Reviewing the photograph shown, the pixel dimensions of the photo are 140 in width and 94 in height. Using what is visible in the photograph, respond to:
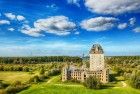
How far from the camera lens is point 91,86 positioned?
9456 centimetres

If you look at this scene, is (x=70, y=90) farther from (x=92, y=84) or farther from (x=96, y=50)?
(x=96, y=50)

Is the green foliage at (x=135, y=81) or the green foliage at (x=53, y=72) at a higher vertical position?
the green foliage at (x=53, y=72)

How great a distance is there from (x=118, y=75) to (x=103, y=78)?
709 inches

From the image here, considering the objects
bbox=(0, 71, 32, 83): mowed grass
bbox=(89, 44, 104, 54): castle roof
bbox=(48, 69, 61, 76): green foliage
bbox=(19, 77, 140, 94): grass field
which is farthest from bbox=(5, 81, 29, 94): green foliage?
bbox=(89, 44, 104, 54): castle roof

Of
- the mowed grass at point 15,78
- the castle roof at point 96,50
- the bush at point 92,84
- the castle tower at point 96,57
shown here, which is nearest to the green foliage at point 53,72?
the mowed grass at point 15,78

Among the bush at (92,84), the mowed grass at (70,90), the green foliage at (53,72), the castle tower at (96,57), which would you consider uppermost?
the castle tower at (96,57)

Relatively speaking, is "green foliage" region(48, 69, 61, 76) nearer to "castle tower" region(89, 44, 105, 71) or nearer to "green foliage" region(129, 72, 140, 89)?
"castle tower" region(89, 44, 105, 71)

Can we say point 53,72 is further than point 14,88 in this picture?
Yes

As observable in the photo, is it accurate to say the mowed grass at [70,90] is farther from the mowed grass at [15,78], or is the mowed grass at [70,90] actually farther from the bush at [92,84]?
the mowed grass at [15,78]

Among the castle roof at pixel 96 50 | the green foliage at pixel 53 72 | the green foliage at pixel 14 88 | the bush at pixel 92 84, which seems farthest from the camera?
the green foliage at pixel 53 72

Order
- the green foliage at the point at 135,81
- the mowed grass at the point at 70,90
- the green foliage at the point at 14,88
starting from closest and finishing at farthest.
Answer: the mowed grass at the point at 70,90
the green foliage at the point at 14,88
the green foliage at the point at 135,81

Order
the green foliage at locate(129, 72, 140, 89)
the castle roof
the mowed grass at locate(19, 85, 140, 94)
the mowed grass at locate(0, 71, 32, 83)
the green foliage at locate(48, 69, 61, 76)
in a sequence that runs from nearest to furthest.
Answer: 1. the mowed grass at locate(19, 85, 140, 94)
2. the green foliage at locate(129, 72, 140, 89)
3. the mowed grass at locate(0, 71, 32, 83)
4. the castle roof
5. the green foliage at locate(48, 69, 61, 76)

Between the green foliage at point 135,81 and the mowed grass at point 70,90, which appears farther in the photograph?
the green foliage at point 135,81

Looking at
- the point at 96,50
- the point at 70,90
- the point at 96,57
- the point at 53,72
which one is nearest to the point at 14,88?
the point at 70,90
